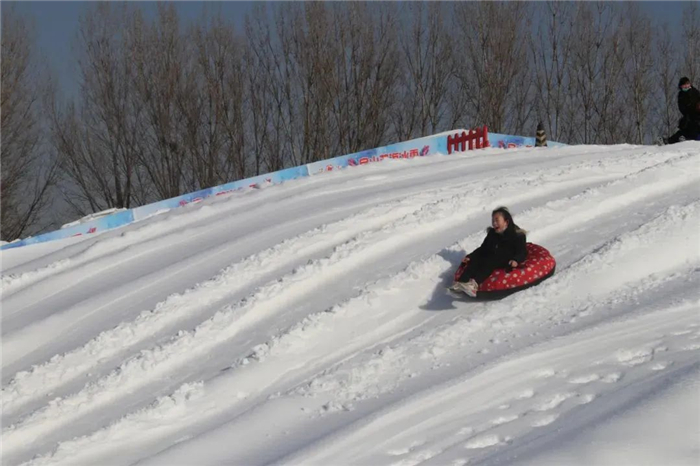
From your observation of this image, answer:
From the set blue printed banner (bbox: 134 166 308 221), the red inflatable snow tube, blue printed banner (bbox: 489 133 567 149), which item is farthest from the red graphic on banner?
the red inflatable snow tube

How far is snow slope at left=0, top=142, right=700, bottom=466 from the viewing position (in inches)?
209

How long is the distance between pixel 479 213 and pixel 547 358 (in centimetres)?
386

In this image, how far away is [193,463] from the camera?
18.4 ft

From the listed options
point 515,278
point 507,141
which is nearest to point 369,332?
point 515,278

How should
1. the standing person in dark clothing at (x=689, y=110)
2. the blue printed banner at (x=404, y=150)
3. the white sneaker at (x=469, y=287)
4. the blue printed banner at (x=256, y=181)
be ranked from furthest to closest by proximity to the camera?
1. the blue printed banner at (x=404, y=150)
2. the standing person in dark clothing at (x=689, y=110)
3. the blue printed banner at (x=256, y=181)
4. the white sneaker at (x=469, y=287)

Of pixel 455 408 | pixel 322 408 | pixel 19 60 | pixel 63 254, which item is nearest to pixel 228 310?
pixel 322 408

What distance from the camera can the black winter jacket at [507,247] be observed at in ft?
24.8

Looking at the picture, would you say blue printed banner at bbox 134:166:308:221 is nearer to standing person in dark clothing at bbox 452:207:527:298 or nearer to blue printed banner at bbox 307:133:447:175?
blue printed banner at bbox 307:133:447:175

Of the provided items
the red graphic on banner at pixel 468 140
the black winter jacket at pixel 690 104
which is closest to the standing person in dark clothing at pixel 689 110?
the black winter jacket at pixel 690 104

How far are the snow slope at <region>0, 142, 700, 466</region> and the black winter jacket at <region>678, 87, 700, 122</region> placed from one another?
1.77 meters

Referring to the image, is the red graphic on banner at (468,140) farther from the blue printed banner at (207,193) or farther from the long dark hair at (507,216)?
the long dark hair at (507,216)

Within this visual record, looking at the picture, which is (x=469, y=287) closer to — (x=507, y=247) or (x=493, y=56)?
(x=507, y=247)

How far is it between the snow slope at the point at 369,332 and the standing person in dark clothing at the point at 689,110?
69.4 inches

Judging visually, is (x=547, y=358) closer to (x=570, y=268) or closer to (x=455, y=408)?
(x=455, y=408)
